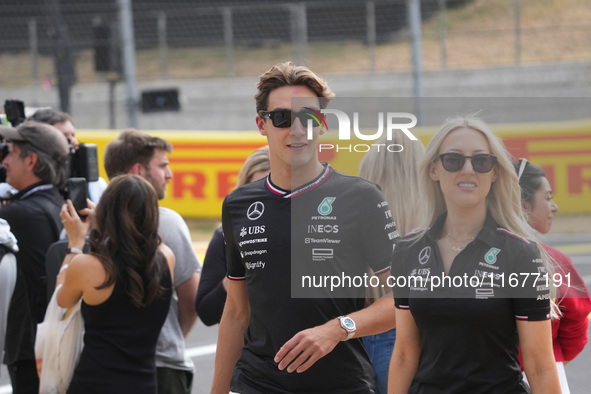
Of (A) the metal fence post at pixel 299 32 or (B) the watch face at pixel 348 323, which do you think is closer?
(B) the watch face at pixel 348 323

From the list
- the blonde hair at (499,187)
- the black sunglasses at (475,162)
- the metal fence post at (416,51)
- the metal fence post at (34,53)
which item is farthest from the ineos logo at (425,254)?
the metal fence post at (34,53)

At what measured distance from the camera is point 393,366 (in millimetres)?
2928

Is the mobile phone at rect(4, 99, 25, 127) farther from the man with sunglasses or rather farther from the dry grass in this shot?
the dry grass

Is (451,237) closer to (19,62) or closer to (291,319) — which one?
(291,319)

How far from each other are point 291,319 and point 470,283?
688 mm

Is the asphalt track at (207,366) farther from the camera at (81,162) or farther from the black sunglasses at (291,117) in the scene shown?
the black sunglasses at (291,117)

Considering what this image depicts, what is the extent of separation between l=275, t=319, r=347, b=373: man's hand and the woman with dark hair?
121cm

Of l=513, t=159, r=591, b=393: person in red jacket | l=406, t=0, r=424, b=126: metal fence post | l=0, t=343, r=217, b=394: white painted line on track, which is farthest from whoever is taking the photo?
l=406, t=0, r=424, b=126: metal fence post

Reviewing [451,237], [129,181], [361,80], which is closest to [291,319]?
[451,237]

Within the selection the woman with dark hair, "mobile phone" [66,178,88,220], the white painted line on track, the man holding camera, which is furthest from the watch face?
the white painted line on track

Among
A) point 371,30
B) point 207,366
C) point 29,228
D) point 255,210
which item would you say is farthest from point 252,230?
point 371,30

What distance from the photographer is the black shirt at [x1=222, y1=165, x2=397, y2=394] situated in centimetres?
301

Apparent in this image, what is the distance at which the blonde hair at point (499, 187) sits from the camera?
2.79m

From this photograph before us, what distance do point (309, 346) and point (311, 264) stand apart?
1.07ft
